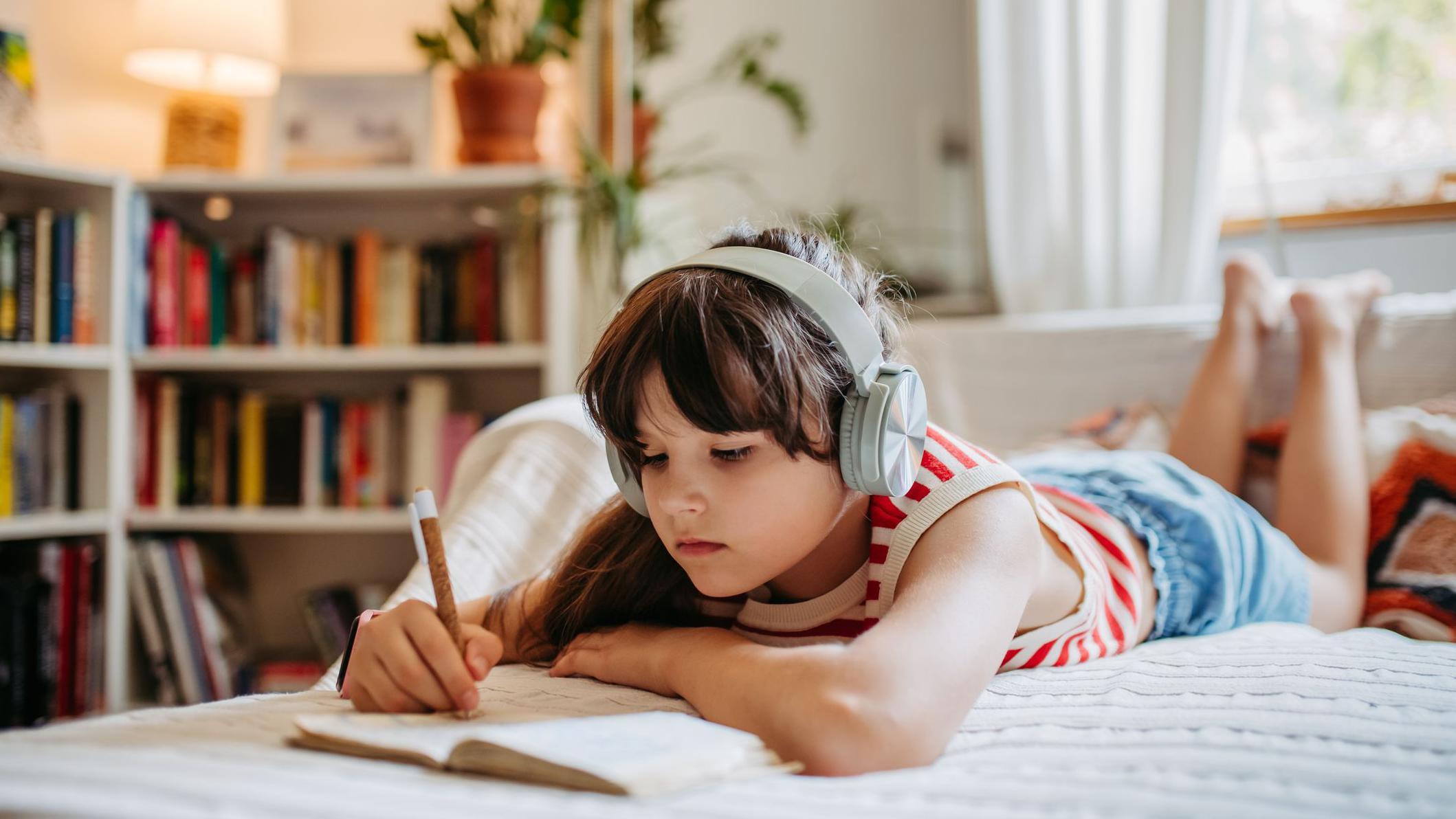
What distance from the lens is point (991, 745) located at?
0.72m

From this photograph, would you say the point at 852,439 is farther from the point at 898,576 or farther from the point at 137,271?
the point at 137,271

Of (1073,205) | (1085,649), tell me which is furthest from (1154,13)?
(1085,649)

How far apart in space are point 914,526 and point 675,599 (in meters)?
0.28

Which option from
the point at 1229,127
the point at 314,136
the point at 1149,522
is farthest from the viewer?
the point at 314,136

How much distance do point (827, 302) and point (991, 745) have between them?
13.8 inches

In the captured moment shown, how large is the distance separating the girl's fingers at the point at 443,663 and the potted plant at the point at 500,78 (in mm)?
1693

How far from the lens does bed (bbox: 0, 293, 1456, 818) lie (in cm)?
53

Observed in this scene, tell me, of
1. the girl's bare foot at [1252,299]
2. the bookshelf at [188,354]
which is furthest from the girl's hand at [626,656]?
the bookshelf at [188,354]

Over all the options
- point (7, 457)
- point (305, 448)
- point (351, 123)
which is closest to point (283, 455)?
point (305, 448)

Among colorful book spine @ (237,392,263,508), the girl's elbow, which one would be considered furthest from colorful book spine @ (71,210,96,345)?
the girl's elbow

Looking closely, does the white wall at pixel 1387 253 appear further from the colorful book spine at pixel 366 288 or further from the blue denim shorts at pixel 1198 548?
the colorful book spine at pixel 366 288

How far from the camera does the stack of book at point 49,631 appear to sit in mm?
1896

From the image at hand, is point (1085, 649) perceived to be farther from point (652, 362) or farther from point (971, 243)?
point (971, 243)

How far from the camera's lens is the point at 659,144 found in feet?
8.50
